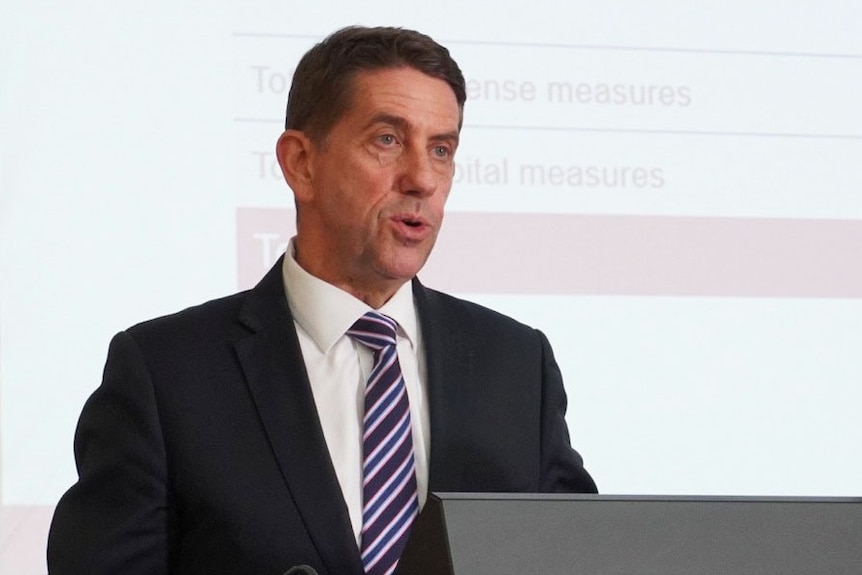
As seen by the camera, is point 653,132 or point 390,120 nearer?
point 390,120

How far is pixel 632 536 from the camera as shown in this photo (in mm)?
1369

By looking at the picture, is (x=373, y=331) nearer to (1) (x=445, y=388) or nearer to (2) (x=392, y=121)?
(1) (x=445, y=388)

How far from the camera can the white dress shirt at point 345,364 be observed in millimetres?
1966

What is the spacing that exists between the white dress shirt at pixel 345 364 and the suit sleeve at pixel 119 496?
24cm

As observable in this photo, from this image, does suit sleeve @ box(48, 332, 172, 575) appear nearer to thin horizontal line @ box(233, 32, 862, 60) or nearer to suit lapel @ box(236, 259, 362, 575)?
suit lapel @ box(236, 259, 362, 575)

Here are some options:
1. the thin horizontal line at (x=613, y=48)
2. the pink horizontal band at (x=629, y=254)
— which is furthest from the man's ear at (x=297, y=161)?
the thin horizontal line at (x=613, y=48)

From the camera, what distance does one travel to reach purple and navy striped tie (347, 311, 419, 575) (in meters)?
1.88

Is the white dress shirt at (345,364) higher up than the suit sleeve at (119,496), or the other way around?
the white dress shirt at (345,364)

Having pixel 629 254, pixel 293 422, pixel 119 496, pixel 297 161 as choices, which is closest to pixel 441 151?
pixel 297 161

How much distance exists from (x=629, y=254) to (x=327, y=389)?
1.45 m

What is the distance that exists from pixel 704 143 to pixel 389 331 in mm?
1571

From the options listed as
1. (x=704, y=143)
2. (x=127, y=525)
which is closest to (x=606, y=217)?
(x=704, y=143)

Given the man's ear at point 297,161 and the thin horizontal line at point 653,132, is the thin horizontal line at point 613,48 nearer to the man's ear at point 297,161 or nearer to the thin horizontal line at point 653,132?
the thin horizontal line at point 653,132

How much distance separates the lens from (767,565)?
1387 millimetres
